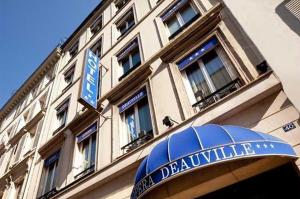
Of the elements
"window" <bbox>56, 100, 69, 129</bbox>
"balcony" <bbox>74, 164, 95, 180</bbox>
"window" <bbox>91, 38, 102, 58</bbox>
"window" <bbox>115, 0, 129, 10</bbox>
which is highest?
"window" <bbox>115, 0, 129, 10</bbox>

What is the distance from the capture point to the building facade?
3986mm

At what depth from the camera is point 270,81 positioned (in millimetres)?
4742

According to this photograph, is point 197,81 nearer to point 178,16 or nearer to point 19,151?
point 178,16

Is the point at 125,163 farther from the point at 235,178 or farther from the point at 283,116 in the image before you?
the point at 283,116

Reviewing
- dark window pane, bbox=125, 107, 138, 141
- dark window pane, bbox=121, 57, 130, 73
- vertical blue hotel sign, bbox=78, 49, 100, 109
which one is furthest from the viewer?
dark window pane, bbox=121, 57, 130, 73

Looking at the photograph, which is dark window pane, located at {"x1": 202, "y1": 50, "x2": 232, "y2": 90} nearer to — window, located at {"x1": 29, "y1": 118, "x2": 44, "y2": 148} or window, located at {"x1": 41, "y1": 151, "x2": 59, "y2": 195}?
window, located at {"x1": 41, "y1": 151, "x2": 59, "y2": 195}

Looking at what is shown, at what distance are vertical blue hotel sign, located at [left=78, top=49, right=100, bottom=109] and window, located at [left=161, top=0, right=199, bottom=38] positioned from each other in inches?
143

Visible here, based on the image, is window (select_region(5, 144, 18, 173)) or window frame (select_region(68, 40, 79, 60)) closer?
window (select_region(5, 144, 18, 173))

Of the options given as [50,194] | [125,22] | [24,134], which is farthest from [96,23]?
[50,194]

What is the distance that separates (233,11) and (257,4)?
1.98 ft

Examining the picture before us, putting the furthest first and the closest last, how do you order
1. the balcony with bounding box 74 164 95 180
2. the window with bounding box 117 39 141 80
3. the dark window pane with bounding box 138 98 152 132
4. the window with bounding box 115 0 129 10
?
the window with bounding box 115 0 129 10 < the window with bounding box 117 39 141 80 < the balcony with bounding box 74 164 95 180 < the dark window pane with bounding box 138 98 152 132

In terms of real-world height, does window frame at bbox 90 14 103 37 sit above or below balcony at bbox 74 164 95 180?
above

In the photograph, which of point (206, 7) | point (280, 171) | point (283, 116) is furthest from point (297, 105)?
point (206, 7)

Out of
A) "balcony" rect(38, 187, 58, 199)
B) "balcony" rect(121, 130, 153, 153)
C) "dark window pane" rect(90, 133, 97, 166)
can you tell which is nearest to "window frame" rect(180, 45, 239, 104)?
"balcony" rect(121, 130, 153, 153)
